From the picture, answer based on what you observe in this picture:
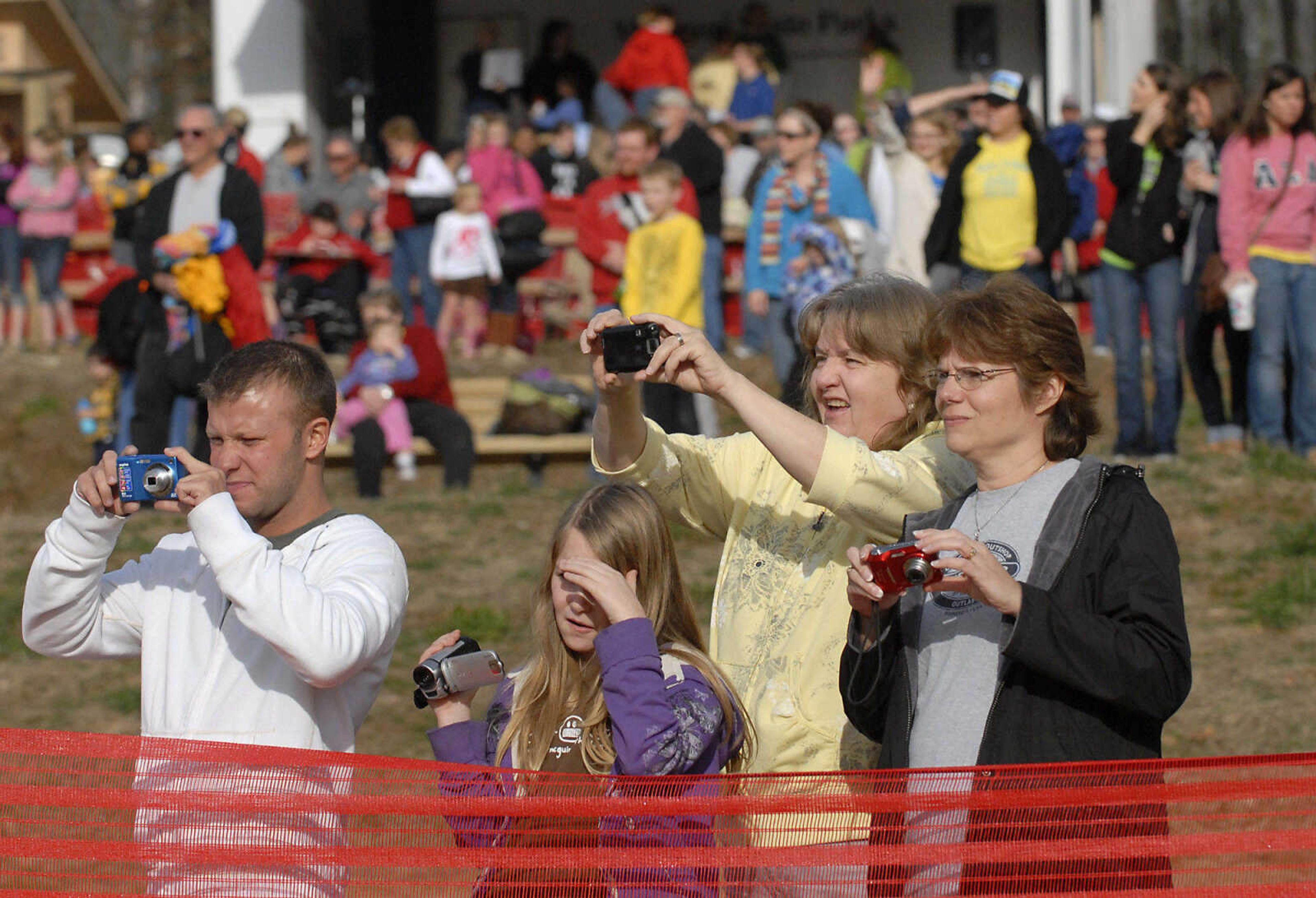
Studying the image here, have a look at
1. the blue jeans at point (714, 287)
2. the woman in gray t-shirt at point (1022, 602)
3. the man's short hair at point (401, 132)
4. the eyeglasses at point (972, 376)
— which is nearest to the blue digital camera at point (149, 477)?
the woman in gray t-shirt at point (1022, 602)

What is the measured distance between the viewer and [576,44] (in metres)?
22.1

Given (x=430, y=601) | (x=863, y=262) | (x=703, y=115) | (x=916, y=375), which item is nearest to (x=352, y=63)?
(x=703, y=115)

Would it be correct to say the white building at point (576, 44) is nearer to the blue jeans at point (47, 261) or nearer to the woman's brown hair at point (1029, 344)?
the blue jeans at point (47, 261)

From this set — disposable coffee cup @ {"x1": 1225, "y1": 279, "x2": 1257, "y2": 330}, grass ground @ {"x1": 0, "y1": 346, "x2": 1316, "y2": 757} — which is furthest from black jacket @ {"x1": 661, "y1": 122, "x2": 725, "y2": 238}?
disposable coffee cup @ {"x1": 1225, "y1": 279, "x2": 1257, "y2": 330}

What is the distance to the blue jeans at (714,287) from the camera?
38.4 ft

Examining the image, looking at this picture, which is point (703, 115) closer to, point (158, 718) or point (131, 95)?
point (158, 718)

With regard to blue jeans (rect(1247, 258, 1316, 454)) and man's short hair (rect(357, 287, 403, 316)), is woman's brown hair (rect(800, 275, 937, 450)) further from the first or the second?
man's short hair (rect(357, 287, 403, 316))

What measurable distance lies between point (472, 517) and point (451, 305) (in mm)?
5172

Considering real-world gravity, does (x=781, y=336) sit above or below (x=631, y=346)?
below

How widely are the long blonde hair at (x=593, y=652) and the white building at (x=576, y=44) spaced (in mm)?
16093

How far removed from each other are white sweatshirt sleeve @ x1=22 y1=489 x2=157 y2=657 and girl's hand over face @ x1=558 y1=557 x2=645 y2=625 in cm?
96

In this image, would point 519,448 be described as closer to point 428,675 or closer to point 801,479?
point 428,675

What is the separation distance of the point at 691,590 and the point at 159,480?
4.72m

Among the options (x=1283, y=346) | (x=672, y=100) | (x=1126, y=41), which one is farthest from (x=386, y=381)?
(x=1126, y=41)
